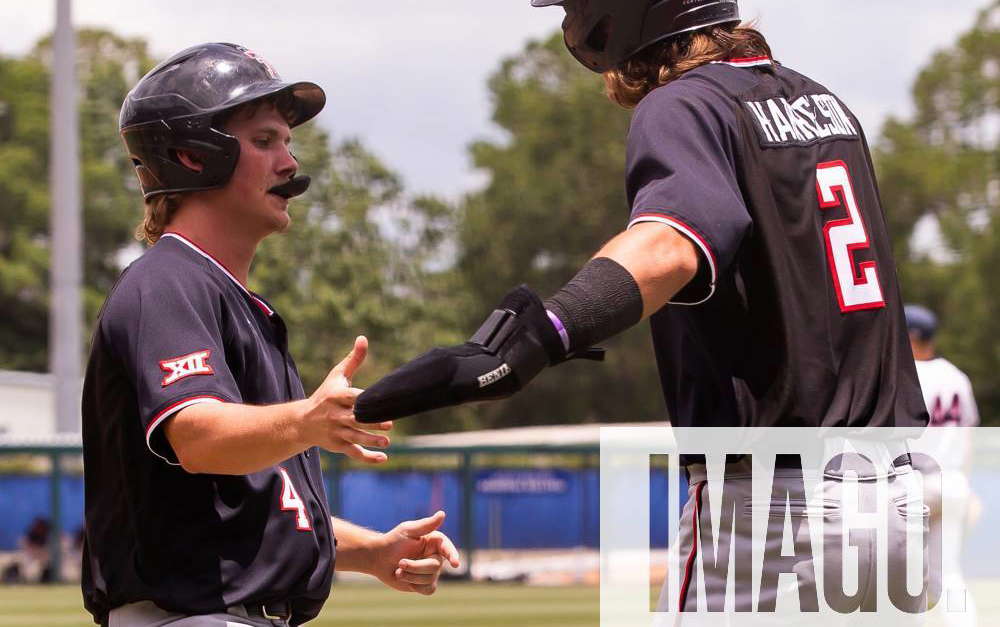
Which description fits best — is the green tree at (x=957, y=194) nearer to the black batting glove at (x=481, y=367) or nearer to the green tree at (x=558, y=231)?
the green tree at (x=558, y=231)

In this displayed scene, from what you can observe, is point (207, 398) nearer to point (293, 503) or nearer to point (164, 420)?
point (164, 420)

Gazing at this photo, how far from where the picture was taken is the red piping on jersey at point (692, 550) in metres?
3.39

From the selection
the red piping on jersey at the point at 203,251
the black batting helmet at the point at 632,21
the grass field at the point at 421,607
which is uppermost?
the black batting helmet at the point at 632,21

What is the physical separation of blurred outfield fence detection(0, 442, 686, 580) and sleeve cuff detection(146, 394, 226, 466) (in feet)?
47.7

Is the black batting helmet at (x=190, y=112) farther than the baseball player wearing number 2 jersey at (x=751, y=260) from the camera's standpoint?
Yes

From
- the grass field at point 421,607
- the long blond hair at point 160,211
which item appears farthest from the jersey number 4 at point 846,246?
the grass field at point 421,607

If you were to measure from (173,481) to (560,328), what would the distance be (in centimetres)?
113

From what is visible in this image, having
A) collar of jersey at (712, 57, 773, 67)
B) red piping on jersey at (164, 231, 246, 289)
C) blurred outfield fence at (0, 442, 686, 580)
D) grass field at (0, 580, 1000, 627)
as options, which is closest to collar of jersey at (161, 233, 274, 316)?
red piping on jersey at (164, 231, 246, 289)

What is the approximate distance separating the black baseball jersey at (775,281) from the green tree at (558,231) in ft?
185

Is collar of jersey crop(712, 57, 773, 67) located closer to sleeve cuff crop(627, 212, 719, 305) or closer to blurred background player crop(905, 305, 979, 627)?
sleeve cuff crop(627, 212, 719, 305)

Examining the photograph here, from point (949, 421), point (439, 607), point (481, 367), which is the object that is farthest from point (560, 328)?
point (439, 607)

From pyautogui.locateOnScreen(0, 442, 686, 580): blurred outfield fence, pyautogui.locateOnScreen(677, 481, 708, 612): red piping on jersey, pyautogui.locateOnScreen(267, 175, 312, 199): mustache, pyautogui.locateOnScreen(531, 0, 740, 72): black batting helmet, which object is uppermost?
pyautogui.locateOnScreen(531, 0, 740, 72): black batting helmet

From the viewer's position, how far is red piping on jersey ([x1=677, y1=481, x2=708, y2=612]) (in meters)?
3.39

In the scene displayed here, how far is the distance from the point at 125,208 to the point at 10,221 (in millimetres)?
4309
